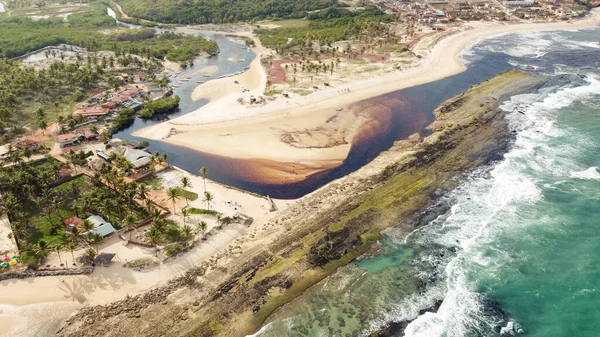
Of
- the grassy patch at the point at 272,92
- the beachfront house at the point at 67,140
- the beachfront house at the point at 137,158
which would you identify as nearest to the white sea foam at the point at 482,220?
the beachfront house at the point at 137,158

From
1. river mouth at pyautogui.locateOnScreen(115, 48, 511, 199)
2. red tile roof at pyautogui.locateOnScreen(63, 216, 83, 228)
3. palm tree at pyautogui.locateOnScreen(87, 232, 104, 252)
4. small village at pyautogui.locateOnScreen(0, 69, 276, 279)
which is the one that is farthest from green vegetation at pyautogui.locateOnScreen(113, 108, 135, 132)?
palm tree at pyautogui.locateOnScreen(87, 232, 104, 252)

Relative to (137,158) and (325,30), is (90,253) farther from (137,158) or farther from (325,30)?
A: (325,30)

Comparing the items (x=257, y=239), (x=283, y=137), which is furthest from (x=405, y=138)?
(x=257, y=239)

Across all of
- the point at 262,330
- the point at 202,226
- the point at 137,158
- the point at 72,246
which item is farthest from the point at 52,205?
the point at 262,330

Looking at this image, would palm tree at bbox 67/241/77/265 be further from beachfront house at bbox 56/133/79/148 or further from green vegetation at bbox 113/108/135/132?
green vegetation at bbox 113/108/135/132

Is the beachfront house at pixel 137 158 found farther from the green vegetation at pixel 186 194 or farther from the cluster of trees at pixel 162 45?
the cluster of trees at pixel 162 45
